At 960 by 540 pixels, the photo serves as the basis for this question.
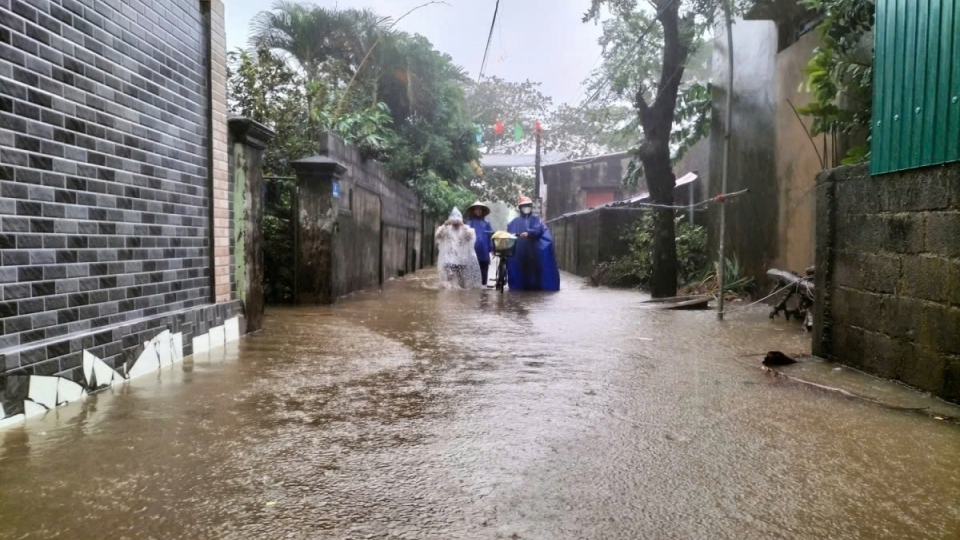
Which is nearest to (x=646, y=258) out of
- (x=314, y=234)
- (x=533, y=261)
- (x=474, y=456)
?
(x=533, y=261)

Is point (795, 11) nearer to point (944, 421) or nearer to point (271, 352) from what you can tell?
point (944, 421)

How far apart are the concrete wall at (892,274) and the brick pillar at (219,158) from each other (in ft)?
15.8

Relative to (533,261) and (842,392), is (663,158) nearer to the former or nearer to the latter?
(533,261)

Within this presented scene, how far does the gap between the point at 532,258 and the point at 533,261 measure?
0.06 metres

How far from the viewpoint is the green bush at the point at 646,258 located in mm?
13094

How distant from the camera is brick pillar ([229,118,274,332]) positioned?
20.2 ft

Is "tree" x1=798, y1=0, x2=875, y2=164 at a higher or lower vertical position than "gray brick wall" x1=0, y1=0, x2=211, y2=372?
higher

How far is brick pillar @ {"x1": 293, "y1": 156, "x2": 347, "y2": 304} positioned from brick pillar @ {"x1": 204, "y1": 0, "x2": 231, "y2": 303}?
10.3 ft

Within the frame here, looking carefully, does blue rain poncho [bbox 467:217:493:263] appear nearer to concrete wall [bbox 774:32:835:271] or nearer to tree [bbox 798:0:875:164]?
concrete wall [bbox 774:32:835:271]

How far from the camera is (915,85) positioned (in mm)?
→ 4188

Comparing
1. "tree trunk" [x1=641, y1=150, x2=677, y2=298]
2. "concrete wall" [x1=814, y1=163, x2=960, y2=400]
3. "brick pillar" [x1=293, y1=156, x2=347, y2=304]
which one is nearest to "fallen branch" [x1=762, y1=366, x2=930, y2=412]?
"concrete wall" [x1=814, y1=163, x2=960, y2=400]

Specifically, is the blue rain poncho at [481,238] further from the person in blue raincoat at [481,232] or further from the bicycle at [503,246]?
the bicycle at [503,246]

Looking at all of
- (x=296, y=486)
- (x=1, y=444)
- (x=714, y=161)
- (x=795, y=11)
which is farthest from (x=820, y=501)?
(x=714, y=161)

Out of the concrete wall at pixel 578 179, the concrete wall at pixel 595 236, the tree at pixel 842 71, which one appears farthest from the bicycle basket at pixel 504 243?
the concrete wall at pixel 578 179
